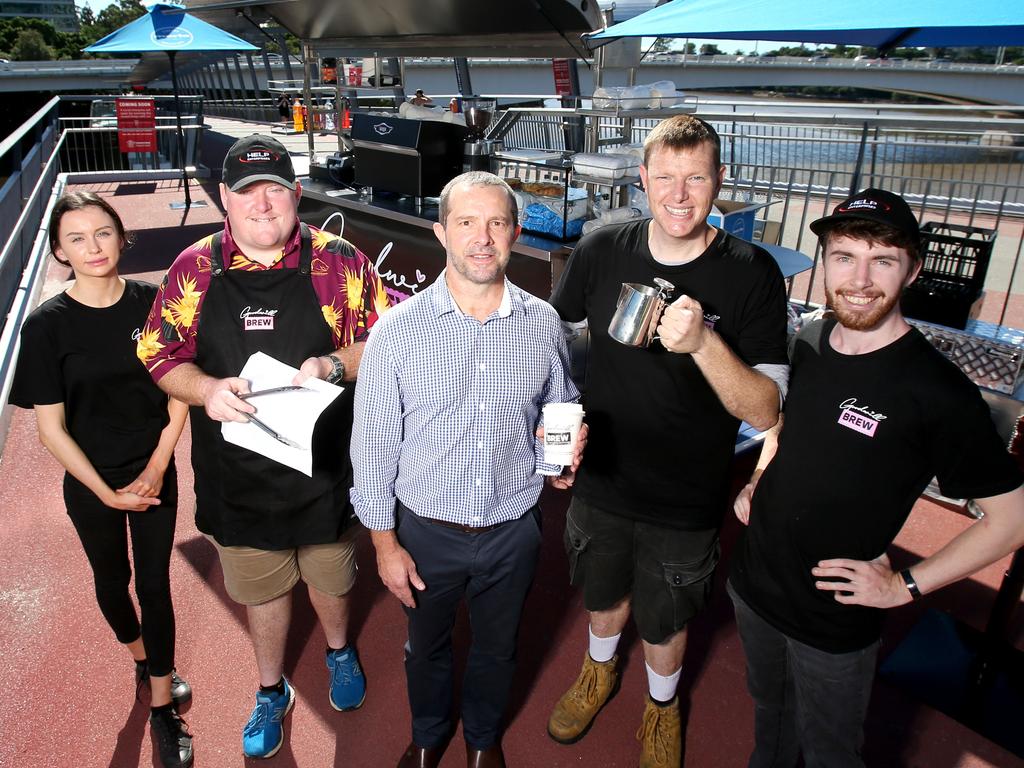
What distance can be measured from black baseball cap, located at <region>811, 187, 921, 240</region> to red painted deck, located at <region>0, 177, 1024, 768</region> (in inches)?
86.2

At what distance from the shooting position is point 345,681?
3053mm

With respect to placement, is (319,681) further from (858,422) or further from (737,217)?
(737,217)

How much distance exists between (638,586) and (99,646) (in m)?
2.67

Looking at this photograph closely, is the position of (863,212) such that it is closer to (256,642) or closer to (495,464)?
(495,464)

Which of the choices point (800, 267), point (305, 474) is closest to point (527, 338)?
point (305, 474)

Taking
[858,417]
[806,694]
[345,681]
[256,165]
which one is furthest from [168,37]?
[806,694]

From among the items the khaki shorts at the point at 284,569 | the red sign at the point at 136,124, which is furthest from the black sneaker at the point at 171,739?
the red sign at the point at 136,124

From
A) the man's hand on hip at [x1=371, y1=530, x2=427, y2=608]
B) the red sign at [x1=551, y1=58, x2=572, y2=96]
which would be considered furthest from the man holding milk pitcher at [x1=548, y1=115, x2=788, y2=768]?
the red sign at [x1=551, y1=58, x2=572, y2=96]

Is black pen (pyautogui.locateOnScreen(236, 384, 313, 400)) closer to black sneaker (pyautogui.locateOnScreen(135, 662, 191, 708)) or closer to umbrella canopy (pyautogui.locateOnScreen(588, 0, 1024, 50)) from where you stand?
black sneaker (pyautogui.locateOnScreen(135, 662, 191, 708))

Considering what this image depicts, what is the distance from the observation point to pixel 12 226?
718 centimetres

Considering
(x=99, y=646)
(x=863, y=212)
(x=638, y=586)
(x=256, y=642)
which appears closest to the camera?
(x=863, y=212)

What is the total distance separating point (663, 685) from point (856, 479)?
4.36ft

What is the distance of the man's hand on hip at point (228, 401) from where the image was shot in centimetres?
227

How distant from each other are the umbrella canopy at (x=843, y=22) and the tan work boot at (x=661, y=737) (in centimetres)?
265
